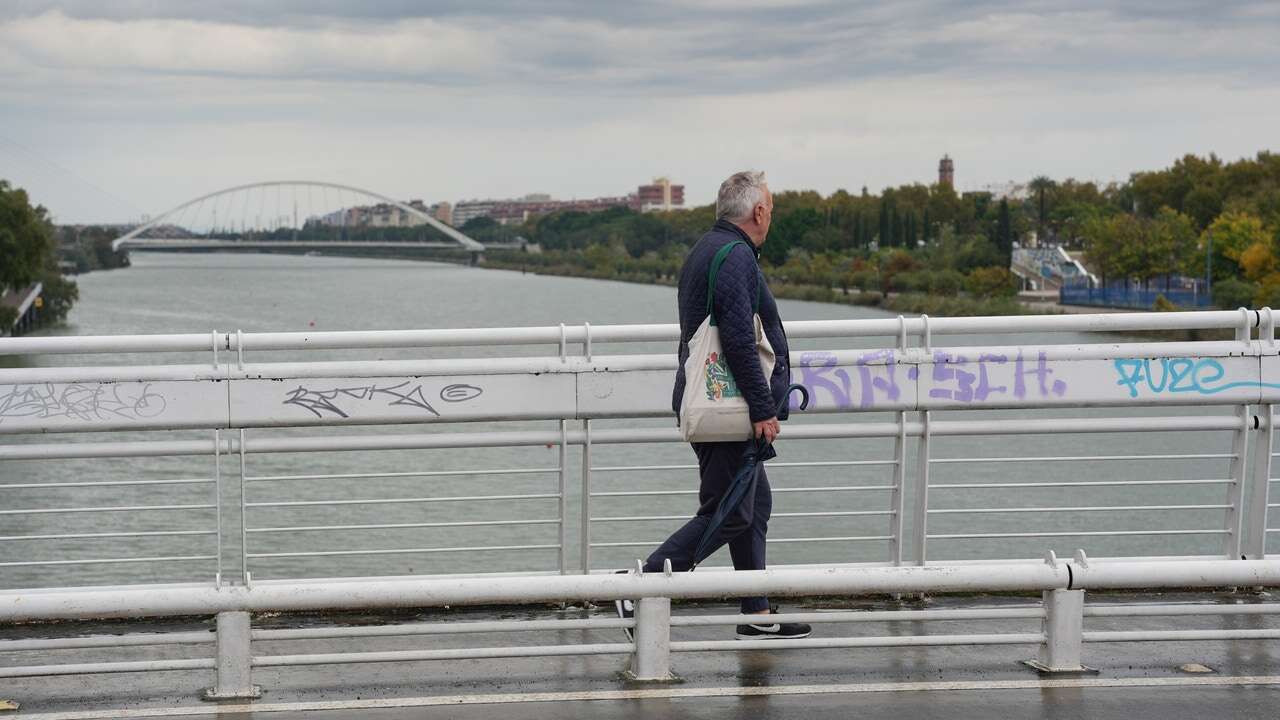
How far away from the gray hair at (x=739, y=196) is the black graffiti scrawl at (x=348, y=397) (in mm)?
1563

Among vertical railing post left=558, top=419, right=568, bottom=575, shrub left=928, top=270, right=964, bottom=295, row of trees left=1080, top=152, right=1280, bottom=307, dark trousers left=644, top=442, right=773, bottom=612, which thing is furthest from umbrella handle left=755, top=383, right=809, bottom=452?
shrub left=928, top=270, right=964, bottom=295

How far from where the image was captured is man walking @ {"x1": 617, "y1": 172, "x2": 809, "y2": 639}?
19.2 feet

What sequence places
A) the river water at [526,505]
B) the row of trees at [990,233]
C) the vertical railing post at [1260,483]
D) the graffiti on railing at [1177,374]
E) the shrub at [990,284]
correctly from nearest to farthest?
the graffiti on railing at [1177,374] < the vertical railing post at [1260,483] < the river water at [526,505] < the row of trees at [990,233] < the shrub at [990,284]

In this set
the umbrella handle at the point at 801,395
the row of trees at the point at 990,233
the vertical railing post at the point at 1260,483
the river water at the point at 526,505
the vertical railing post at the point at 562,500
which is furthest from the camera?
the row of trees at the point at 990,233

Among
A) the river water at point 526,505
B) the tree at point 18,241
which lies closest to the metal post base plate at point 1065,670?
the river water at point 526,505

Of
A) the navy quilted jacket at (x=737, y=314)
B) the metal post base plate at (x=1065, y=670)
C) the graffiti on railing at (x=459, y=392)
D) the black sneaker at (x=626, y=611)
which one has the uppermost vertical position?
the navy quilted jacket at (x=737, y=314)

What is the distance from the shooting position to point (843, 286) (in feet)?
420

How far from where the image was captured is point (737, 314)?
5840mm

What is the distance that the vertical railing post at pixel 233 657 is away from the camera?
539 cm

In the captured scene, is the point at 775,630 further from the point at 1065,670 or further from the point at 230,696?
the point at 230,696

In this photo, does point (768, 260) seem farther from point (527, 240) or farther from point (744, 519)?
point (744, 519)

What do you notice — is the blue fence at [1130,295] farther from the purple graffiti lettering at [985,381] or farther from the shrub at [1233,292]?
the purple graffiti lettering at [985,381]

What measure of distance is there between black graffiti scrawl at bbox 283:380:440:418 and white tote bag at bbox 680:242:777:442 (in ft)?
4.26

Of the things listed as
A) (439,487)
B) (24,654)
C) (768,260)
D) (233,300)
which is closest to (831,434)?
(24,654)
